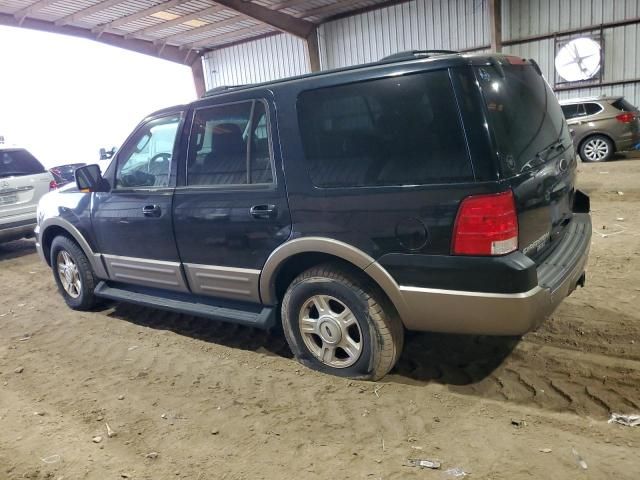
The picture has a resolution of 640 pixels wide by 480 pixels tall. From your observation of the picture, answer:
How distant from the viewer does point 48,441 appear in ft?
9.38

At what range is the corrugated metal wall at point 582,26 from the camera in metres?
14.0

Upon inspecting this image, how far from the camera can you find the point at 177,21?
665 inches

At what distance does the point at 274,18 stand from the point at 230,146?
14364 mm

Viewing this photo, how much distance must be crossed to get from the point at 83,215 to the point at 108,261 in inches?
20.4

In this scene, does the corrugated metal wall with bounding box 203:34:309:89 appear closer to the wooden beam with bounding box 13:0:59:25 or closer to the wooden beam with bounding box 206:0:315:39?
the wooden beam with bounding box 206:0:315:39

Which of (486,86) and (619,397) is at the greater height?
(486,86)

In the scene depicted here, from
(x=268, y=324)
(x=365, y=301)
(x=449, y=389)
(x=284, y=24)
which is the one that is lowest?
(x=449, y=389)

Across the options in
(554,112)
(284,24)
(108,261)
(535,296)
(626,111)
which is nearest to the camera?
(535,296)

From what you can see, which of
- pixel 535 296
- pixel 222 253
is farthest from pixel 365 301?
pixel 222 253

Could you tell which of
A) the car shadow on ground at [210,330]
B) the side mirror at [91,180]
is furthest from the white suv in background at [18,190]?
the side mirror at [91,180]

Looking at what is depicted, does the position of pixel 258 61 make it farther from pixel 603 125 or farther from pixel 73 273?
pixel 73 273

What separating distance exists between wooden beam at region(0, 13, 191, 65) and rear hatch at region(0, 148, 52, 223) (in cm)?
949

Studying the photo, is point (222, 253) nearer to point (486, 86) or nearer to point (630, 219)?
point (486, 86)

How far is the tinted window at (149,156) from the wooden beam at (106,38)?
14285 millimetres
